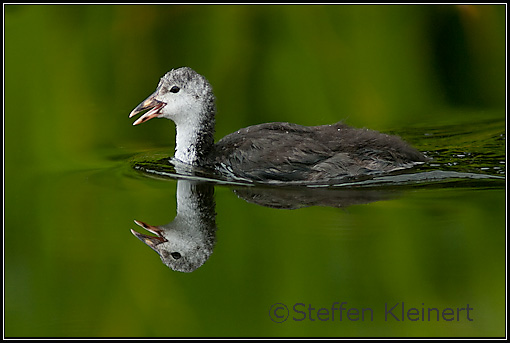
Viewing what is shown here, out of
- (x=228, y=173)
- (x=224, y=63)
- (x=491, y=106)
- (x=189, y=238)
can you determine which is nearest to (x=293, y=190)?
(x=228, y=173)

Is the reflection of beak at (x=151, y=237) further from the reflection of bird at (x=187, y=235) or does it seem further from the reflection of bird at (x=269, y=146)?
the reflection of bird at (x=269, y=146)

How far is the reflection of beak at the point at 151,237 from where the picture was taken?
649 centimetres

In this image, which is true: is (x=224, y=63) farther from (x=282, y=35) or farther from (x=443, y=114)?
(x=443, y=114)

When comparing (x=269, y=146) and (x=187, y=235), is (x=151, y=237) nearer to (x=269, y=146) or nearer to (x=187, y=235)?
(x=187, y=235)

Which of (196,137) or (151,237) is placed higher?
(196,137)

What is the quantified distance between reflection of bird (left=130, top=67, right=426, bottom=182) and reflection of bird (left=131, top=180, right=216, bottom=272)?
62 cm

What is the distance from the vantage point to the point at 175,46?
9594mm

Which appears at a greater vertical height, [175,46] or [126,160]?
[175,46]

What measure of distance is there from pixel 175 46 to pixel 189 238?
3431 millimetres

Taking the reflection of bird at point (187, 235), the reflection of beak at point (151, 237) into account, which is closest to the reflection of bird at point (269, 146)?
the reflection of bird at point (187, 235)

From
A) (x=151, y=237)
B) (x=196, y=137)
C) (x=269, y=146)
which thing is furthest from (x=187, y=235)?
(x=196, y=137)

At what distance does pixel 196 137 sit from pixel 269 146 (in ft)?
2.54

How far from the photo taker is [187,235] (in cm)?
666

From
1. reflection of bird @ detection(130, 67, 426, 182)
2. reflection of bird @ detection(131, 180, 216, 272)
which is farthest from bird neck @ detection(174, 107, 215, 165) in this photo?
reflection of bird @ detection(131, 180, 216, 272)
